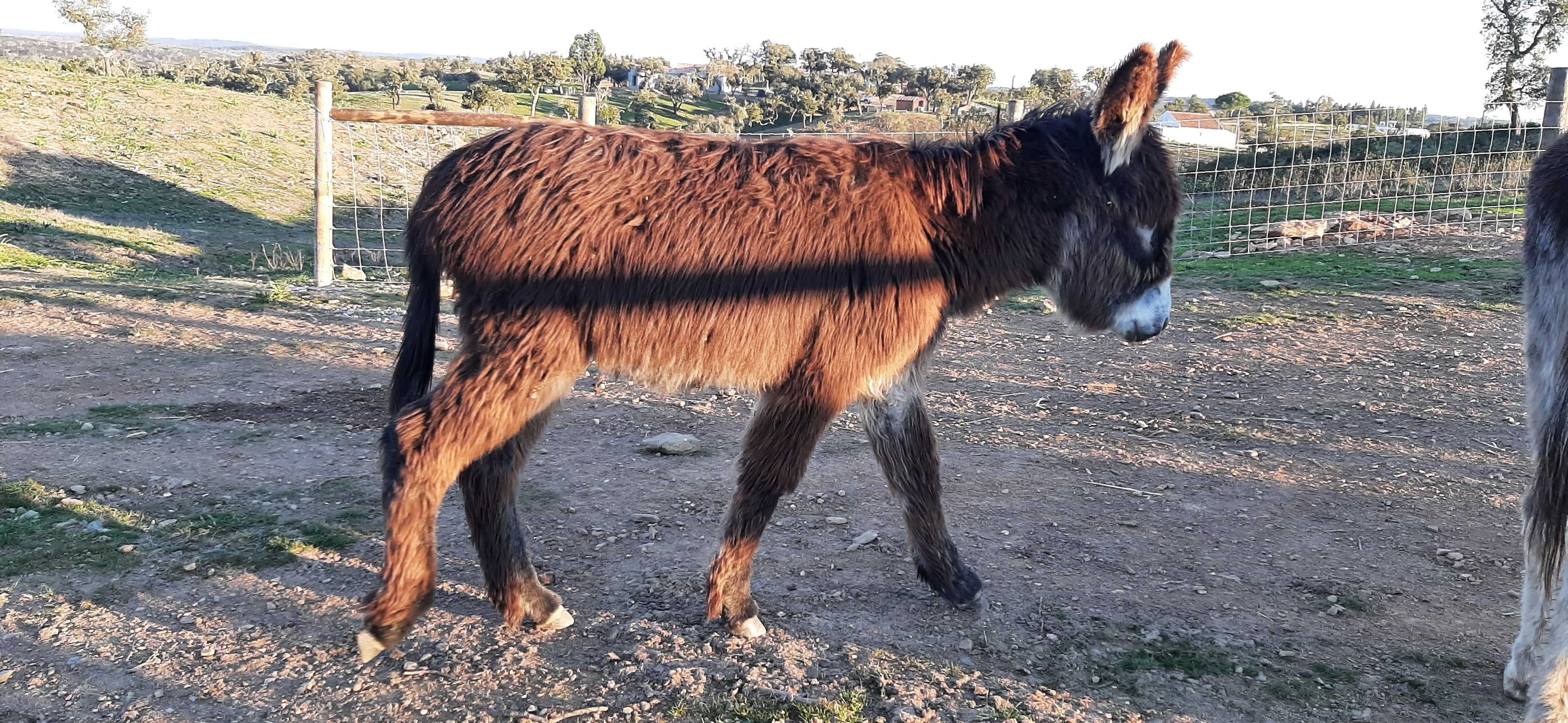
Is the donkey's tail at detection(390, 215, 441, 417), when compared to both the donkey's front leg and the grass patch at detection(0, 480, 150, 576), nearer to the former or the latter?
the grass patch at detection(0, 480, 150, 576)

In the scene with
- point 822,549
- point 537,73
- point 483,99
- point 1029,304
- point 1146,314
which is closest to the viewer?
point 1146,314

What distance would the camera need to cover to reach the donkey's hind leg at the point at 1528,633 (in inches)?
126

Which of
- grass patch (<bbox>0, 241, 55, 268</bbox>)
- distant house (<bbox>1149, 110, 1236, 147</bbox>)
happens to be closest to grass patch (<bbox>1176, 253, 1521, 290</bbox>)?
distant house (<bbox>1149, 110, 1236, 147</bbox>)

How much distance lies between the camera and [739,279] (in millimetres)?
3410

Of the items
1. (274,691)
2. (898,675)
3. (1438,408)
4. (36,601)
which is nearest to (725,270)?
(898,675)

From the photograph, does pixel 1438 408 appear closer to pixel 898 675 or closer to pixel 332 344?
pixel 898 675

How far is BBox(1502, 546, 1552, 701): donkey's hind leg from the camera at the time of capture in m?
3.21

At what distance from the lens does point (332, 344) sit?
307 inches

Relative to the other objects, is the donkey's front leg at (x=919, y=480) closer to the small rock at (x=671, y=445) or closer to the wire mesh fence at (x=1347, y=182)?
the small rock at (x=671, y=445)

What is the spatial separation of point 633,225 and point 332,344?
542cm

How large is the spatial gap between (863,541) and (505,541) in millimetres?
1641

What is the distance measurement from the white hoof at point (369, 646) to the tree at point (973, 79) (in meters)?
53.5

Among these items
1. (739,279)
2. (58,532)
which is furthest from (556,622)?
(58,532)

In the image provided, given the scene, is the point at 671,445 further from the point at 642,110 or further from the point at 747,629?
the point at 642,110
